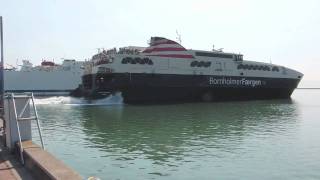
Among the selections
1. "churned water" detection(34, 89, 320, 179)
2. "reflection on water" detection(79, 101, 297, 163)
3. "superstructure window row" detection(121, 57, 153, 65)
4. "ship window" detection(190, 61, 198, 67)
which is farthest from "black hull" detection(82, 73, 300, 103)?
"churned water" detection(34, 89, 320, 179)

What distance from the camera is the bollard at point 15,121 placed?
9031 mm

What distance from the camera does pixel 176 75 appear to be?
4328cm

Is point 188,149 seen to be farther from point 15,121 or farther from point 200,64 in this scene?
point 200,64

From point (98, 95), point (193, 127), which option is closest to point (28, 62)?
point (98, 95)

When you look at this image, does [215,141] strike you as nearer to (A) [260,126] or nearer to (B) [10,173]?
(A) [260,126]

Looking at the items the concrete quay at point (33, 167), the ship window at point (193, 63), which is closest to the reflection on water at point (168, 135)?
the concrete quay at point (33, 167)

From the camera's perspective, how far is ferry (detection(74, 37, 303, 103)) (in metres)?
40.8

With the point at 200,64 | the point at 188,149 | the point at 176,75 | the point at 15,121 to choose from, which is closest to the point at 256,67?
the point at 200,64

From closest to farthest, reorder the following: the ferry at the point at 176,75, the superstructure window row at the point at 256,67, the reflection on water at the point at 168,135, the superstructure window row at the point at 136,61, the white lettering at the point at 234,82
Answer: the reflection on water at the point at 168,135 < the ferry at the point at 176,75 < the superstructure window row at the point at 136,61 < the white lettering at the point at 234,82 < the superstructure window row at the point at 256,67

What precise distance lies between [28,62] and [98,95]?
4366 cm

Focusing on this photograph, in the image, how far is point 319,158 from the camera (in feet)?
42.5

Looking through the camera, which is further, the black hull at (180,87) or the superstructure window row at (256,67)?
the superstructure window row at (256,67)

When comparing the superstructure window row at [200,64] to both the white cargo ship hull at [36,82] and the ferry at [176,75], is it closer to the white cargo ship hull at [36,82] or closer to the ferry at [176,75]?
the ferry at [176,75]

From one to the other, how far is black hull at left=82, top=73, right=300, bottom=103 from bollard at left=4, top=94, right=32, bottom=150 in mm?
30901
